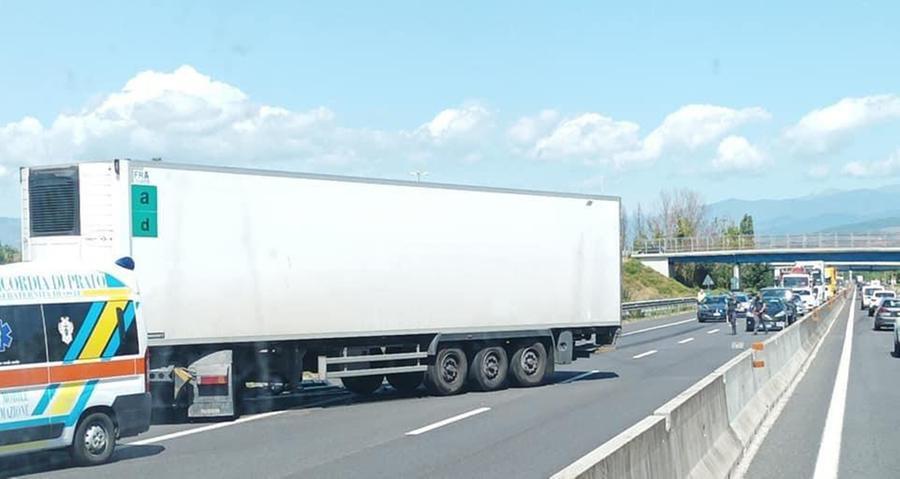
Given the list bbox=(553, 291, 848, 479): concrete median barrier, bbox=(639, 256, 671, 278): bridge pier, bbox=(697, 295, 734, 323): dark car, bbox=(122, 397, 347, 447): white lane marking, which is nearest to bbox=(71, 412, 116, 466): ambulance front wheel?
bbox=(122, 397, 347, 447): white lane marking

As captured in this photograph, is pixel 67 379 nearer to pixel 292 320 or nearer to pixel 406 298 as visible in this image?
pixel 292 320

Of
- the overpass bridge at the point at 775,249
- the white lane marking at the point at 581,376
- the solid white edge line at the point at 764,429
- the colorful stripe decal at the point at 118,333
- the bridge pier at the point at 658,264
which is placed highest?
the overpass bridge at the point at 775,249

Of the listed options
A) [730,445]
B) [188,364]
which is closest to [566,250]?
[188,364]

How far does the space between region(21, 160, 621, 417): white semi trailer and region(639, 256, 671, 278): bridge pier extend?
76.8 meters

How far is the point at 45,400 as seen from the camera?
12.1 m

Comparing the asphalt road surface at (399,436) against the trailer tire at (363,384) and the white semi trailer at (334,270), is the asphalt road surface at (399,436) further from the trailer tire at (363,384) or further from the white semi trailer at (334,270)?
the white semi trailer at (334,270)

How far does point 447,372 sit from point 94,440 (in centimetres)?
915

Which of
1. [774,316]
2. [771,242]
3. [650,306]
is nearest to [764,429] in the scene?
[774,316]

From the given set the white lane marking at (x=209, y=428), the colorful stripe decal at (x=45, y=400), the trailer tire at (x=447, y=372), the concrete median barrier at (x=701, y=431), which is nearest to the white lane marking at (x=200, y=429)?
the white lane marking at (x=209, y=428)

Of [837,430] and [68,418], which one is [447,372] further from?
[68,418]

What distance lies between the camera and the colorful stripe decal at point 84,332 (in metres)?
12.6

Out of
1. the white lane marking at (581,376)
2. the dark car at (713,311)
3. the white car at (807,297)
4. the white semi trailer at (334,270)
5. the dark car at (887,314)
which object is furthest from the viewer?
the white car at (807,297)

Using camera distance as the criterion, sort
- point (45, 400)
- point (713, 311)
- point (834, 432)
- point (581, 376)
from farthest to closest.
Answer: point (713, 311) → point (581, 376) → point (834, 432) → point (45, 400)

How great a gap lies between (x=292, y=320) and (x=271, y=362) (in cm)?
81
